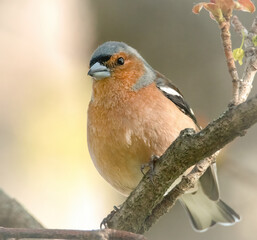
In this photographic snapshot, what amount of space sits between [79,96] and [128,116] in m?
2.45

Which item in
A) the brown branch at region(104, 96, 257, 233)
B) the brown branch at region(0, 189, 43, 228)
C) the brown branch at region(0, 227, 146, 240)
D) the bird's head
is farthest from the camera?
the bird's head

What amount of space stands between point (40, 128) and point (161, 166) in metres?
3.53

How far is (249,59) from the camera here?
2830 mm

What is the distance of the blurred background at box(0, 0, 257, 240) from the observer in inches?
226

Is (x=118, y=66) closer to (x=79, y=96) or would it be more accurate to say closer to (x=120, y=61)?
(x=120, y=61)

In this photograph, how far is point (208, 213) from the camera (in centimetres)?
504

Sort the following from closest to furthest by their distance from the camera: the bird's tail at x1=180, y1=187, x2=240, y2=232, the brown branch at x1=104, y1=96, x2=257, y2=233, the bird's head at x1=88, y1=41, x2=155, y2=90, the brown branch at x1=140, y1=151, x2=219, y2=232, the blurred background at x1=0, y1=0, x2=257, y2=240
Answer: the brown branch at x1=104, y1=96, x2=257, y2=233 < the brown branch at x1=140, y1=151, x2=219, y2=232 < the bird's head at x1=88, y1=41, x2=155, y2=90 < the bird's tail at x1=180, y1=187, x2=240, y2=232 < the blurred background at x1=0, y1=0, x2=257, y2=240

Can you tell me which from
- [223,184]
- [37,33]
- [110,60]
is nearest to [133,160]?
[110,60]

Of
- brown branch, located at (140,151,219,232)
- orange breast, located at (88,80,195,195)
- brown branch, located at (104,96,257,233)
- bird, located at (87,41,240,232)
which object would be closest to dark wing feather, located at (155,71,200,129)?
bird, located at (87,41,240,232)

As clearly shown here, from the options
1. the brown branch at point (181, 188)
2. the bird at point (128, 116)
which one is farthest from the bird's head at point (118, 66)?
the brown branch at point (181, 188)

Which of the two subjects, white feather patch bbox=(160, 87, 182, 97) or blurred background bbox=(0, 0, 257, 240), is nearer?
white feather patch bbox=(160, 87, 182, 97)

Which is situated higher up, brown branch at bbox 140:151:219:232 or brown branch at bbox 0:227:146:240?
brown branch at bbox 0:227:146:240

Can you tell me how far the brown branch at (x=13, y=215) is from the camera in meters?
3.87

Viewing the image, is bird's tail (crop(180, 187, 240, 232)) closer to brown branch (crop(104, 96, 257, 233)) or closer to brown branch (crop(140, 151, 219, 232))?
brown branch (crop(140, 151, 219, 232))
